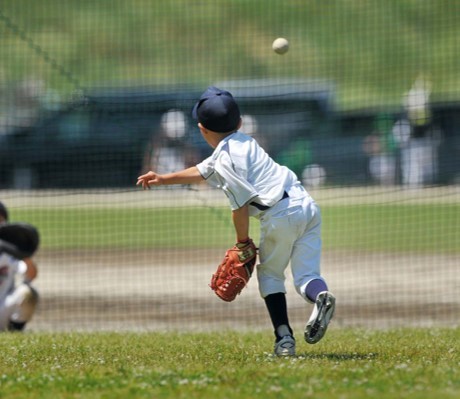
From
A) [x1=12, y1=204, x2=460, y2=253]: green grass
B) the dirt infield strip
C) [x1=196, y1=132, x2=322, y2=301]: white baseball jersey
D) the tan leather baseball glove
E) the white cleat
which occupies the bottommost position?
the dirt infield strip

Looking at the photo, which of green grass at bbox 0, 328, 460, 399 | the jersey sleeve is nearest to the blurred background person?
green grass at bbox 0, 328, 460, 399

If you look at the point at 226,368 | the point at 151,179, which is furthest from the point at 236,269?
the point at 226,368

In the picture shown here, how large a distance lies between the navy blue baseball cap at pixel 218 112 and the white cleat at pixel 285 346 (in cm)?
138

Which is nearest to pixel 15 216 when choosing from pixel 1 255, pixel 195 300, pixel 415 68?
pixel 195 300

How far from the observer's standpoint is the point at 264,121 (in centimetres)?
2259

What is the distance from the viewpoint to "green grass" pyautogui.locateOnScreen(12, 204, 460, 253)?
17672mm

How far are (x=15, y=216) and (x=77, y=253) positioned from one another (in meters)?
4.99

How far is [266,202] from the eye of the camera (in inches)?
246

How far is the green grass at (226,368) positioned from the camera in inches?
187

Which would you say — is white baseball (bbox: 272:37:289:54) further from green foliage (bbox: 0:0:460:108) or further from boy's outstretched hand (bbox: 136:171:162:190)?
green foliage (bbox: 0:0:460:108)

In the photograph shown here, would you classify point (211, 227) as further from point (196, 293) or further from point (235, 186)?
point (235, 186)

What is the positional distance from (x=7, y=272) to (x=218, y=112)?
416cm

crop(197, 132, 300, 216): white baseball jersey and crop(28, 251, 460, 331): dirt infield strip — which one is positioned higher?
crop(197, 132, 300, 216): white baseball jersey

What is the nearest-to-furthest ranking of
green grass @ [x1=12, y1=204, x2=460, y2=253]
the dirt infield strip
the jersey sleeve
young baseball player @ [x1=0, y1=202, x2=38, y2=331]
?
the jersey sleeve, young baseball player @ [x1=0, y1=202, x2=38, y2=331], the dirt infield strip, green grass @ [x1=12, y1=204, x2=460, y2=253]
